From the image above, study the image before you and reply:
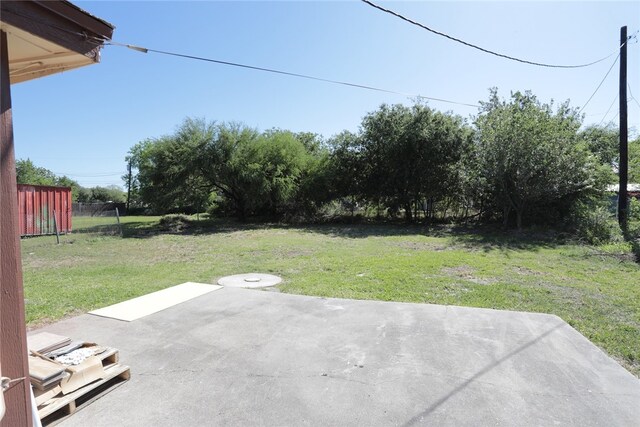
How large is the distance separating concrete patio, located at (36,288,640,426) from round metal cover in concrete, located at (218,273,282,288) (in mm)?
1434

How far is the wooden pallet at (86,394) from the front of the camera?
2.18m

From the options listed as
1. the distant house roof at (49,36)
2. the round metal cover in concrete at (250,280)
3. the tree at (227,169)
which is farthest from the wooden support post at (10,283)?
the tree at (227,169)

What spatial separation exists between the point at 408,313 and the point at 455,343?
0.94 m

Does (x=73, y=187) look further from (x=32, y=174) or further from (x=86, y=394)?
(x=86, y=394)

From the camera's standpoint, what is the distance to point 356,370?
2912 millimetres

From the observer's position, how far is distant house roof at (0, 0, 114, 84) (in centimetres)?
170

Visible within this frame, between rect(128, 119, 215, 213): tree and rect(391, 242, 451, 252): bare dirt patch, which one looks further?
rect(128, 119, 215, 213): tree

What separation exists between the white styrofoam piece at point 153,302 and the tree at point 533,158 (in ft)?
38.6

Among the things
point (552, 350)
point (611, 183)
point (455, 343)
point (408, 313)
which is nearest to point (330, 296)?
point (408, 313)

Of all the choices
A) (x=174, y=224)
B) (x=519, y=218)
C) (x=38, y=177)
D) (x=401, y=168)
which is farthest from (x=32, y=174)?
(x=519, y=218)

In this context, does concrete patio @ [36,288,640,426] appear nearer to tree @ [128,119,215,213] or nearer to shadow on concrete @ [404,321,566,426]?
shadow on concrete @ [404,321,566,426]

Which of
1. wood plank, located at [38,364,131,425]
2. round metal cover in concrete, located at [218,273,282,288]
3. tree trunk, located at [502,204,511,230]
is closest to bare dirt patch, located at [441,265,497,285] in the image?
round metal cover in concrete, located at [218,273,282,288]

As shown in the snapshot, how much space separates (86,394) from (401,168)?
54.2 feet

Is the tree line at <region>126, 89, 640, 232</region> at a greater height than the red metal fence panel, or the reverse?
the tree line at <region>126, 89, 640, 232</region>
